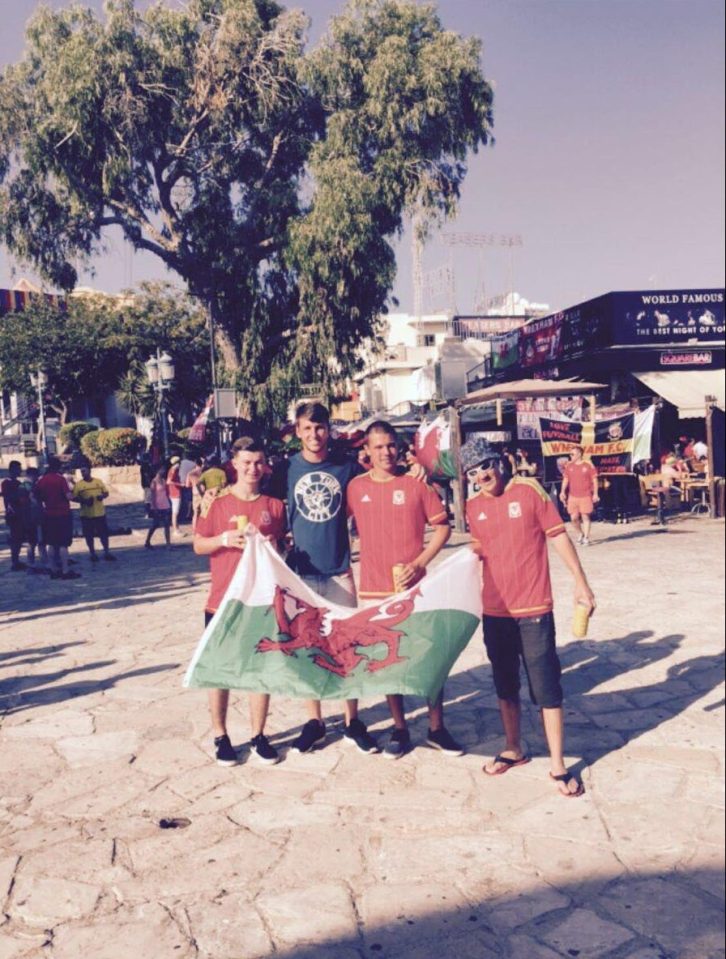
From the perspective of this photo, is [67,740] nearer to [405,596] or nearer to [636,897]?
[405,596]

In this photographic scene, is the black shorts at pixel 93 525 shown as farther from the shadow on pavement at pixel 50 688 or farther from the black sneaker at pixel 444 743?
the black sneaker at pixel 444 743

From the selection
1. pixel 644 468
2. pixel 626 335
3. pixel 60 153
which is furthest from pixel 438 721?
pixel 60 153

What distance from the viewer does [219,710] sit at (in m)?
5.46

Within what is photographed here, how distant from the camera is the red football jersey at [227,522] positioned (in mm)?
5340

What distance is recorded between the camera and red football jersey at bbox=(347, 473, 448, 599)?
5.37 metres

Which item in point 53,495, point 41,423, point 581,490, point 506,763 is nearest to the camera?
point 506,763

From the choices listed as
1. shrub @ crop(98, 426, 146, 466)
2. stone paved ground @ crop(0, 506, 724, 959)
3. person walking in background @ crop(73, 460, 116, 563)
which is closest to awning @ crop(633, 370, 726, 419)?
person walking in background @ crop(73, 460, 116, 563)

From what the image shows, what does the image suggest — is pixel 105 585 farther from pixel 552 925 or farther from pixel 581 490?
pixel 552 925

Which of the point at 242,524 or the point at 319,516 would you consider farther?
the point at 319,516

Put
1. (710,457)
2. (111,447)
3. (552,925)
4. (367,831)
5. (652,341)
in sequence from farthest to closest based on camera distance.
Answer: (111,447) → (652,341) → (710,457) → (367,831) → (552,925)

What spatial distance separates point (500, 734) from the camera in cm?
576

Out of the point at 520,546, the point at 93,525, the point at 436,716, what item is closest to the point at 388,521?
the point at 520,546

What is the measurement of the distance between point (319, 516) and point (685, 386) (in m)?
18.7

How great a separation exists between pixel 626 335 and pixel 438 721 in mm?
19098
